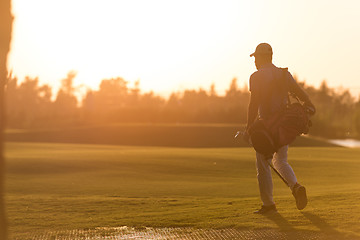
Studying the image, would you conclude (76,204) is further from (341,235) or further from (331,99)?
(331,99)

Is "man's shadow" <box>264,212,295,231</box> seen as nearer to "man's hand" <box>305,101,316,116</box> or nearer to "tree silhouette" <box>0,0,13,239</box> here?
"man's hand" <box>305,101,316,116</box>

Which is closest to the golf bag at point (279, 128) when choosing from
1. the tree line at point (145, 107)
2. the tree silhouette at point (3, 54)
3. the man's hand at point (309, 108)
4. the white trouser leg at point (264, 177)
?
the man's hand at point (309, 108)

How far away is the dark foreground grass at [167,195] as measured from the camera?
9.30m

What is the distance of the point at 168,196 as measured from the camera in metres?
15.3

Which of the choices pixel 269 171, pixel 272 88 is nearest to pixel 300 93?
pixel 272 88

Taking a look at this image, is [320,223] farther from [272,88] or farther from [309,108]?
[272,88]

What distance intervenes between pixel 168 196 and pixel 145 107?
9454 centimetres

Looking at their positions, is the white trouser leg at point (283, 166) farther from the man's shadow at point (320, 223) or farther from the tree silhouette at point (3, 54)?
the tree silhouette at point (3, 54)

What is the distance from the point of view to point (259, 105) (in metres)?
9.09

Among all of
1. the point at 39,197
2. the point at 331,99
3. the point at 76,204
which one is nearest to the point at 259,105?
the point at 76,204

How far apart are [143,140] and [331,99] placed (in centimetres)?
8405

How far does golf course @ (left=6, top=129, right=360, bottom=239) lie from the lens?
9148 mm

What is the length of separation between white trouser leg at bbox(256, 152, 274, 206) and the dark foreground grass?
0.34 metres

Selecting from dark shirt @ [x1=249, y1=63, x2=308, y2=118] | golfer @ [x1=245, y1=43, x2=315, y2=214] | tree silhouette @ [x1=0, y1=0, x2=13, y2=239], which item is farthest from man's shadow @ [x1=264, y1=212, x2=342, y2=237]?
tree silhouette @ [x1=0, y1=0, x2=13, y2=239]
